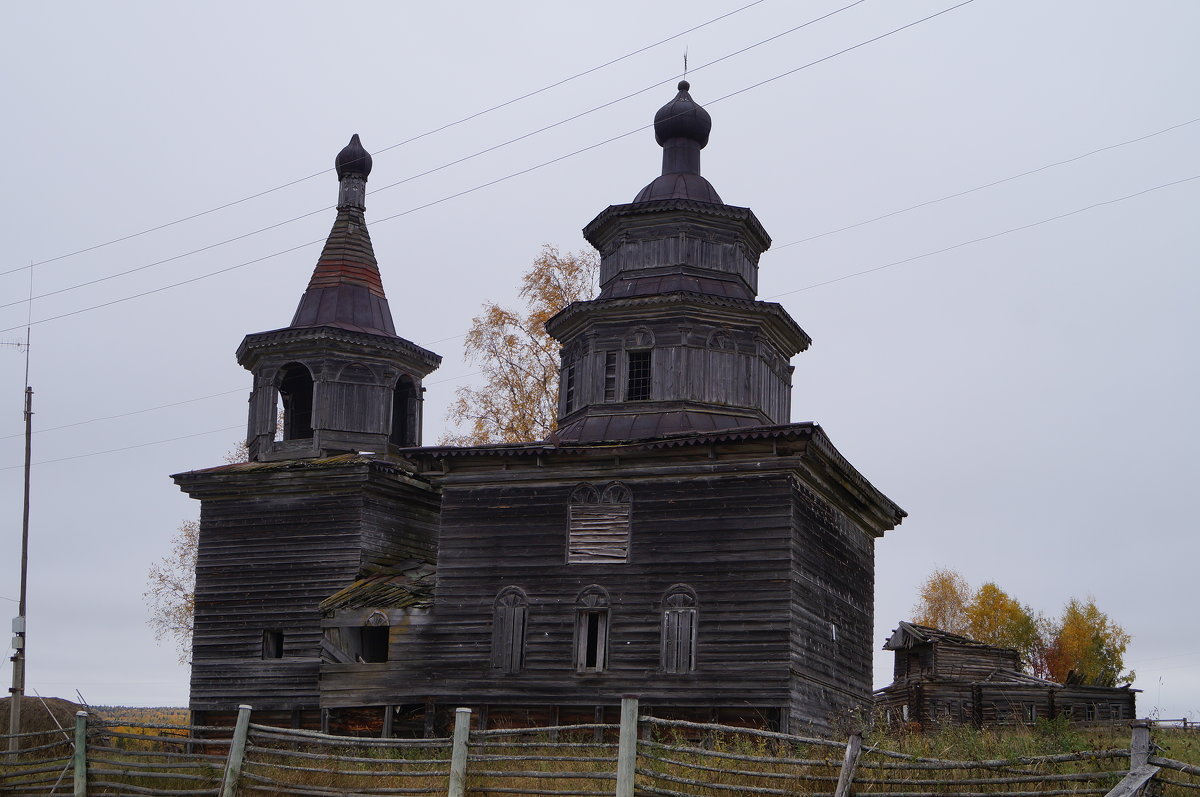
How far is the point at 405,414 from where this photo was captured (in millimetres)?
32188

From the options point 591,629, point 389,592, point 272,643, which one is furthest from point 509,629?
point 272,643

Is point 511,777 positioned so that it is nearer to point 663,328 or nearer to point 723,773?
point 723,773

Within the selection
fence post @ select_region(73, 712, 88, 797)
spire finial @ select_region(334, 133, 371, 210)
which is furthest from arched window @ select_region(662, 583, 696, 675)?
spire finial @ select_region(334, 133, 371, 210)

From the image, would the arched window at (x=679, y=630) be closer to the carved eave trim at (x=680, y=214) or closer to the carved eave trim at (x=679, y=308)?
the carved eave trim at (x=679, y=308)

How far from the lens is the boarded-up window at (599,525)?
24.5 m

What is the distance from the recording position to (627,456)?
24.6m

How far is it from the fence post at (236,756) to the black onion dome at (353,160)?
61.3ft

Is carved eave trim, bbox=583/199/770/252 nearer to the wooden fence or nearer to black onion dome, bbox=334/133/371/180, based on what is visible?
black onion dome, bbox=334/133/371/180

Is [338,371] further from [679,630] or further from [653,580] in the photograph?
[679,630]

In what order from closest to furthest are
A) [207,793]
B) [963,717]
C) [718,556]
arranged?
[207,793]
[718,556]
[963,717]

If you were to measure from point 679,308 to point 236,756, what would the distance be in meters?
12.7

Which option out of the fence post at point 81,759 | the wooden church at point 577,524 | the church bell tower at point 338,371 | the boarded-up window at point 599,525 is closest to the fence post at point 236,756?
the fence post at point 81,759

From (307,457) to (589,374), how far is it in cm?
703

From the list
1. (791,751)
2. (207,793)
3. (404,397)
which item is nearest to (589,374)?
(404,397)
